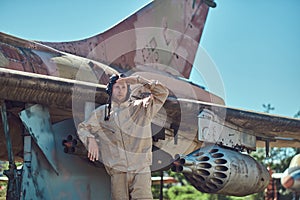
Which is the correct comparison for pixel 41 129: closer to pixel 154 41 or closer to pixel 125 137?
pixel 125 137

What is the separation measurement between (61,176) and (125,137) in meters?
1.63

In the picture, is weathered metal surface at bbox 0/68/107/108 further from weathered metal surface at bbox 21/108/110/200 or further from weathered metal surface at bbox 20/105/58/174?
weathered metal surface at bbox 21/108/110/200

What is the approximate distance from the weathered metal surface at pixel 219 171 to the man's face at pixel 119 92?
2.13 metres

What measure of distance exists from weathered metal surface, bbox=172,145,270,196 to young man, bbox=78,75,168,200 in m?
2.02

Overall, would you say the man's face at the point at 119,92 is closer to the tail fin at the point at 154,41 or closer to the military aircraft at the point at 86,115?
the military aircraft at the point at 86,115

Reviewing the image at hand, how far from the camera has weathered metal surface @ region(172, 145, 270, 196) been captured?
21.0 feet

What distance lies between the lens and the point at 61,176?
5613mm

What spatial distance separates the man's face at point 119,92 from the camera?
4.32 meters

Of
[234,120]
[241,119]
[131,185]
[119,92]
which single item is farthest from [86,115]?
[241,119]

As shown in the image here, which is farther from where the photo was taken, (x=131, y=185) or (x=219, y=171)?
(x=219, y=171)

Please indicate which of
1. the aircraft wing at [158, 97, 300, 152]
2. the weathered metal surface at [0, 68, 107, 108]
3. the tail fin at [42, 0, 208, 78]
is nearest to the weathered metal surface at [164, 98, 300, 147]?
the aircraft wing at [158, 97, 300, 152]

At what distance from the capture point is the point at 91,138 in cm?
424

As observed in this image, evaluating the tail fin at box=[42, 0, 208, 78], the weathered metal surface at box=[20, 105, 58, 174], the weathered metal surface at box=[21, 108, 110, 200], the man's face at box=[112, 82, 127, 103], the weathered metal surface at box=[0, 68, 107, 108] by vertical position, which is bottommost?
the weathered metal surface at box=[21, 108, 110, 200]

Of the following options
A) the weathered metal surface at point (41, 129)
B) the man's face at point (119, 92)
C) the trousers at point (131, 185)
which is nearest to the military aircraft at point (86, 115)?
the weathered metal surface at point (41, 129)
